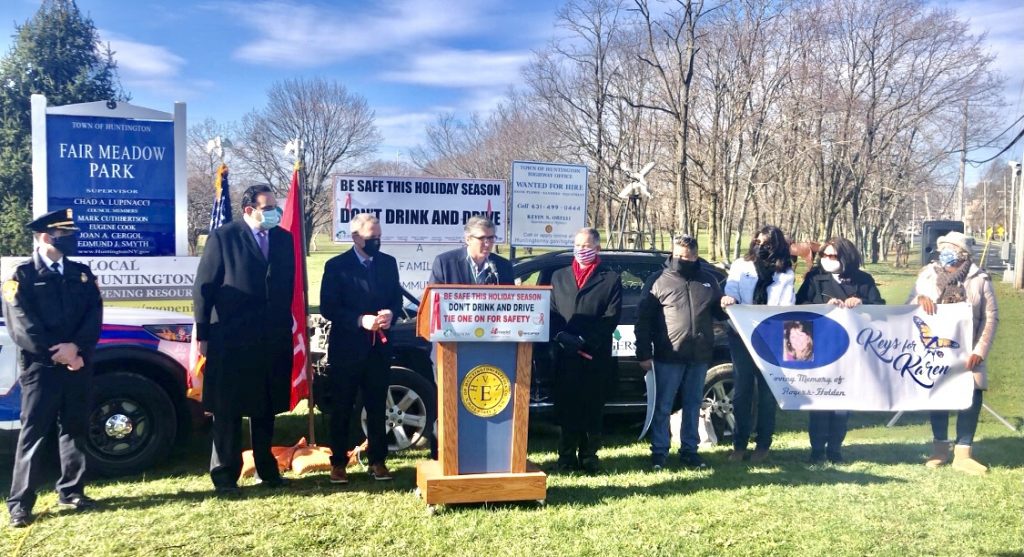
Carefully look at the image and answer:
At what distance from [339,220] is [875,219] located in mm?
41703

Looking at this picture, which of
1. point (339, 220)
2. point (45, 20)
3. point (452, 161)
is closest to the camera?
point (339, 220)

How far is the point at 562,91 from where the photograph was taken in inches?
1398

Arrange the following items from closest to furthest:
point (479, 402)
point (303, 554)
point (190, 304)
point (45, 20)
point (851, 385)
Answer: point (303, 554), point (479, 402), point (851, 385), point (190, 304), point (45, 20)

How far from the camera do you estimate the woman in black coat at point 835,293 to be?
237 inches

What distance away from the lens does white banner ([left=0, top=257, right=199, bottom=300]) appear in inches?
275

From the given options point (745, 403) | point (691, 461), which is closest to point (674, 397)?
point (691, 461)

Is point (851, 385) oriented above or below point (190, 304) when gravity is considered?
below

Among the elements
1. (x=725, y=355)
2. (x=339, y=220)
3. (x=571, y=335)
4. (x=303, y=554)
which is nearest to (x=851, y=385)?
(x=725, y=355)

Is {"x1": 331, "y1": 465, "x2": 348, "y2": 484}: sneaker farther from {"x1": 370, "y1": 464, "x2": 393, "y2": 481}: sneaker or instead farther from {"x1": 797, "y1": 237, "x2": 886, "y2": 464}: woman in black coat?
{"x1": 797, "y1": 237, "x2": 886, "y2": 464}: woman in black coat

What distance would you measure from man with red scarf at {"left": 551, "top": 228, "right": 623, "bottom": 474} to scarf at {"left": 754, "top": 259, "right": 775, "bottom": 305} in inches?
53.1

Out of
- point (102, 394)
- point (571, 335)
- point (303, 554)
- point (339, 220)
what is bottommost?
point (303, 554)

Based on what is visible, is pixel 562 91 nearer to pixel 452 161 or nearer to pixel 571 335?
pixel 452 161

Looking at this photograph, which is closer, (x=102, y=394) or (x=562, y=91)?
(x=102, y=394)

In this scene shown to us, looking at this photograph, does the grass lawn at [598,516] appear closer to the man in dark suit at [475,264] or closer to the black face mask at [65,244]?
the man in dark suit at [475,264]
